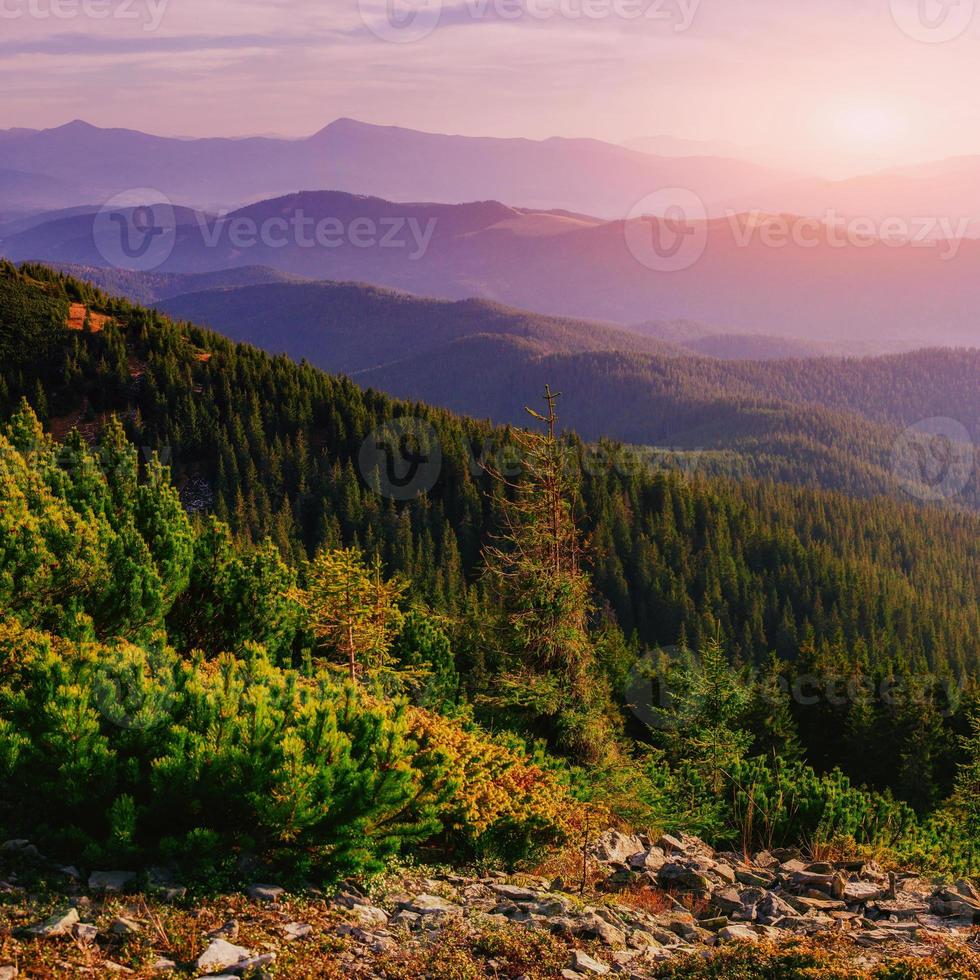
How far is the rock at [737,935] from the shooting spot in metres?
16.0

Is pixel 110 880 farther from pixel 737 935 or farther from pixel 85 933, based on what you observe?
pixel 737 935

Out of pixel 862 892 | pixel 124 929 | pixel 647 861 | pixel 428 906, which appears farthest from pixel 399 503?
pixel 124 929

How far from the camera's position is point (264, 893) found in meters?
14.7

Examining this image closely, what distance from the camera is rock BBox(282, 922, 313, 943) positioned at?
44.7 ft

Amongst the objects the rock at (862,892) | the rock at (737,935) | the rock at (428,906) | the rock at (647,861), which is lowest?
the rock at (647,861)

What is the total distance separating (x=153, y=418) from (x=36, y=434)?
96.1 m

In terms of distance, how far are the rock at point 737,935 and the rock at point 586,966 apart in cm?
323

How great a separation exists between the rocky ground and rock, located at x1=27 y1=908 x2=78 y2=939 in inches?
0.9

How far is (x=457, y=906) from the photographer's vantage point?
1619 centimetres

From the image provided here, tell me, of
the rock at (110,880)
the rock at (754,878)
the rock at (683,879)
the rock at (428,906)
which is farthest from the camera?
the rock at (754,878)

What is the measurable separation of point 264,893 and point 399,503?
12726 cm

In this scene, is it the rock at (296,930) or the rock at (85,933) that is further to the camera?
the rock at (296,930)

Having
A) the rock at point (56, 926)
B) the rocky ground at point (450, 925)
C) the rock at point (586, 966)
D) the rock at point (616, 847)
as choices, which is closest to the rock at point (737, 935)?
the rocky ground at point (450, 925)

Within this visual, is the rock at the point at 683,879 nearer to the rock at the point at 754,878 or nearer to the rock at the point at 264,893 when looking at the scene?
the rock at the point at 754,878
